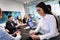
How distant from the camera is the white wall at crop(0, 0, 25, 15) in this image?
22.2 feet

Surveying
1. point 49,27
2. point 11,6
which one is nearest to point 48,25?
point 49,27

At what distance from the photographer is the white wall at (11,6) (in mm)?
6769

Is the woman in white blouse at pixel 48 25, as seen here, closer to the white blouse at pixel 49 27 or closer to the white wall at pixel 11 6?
the white blouse at pixel 49 27

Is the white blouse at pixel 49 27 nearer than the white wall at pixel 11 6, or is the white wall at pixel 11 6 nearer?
the white blouse at pixel 49 27

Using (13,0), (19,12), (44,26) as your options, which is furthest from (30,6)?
(44,26)

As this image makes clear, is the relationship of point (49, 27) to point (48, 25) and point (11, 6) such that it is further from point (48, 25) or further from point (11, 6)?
point (11, 6)

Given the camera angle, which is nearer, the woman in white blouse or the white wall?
the woman in white blouse

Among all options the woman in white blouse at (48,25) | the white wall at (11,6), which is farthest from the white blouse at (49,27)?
the white wall at (11,6)

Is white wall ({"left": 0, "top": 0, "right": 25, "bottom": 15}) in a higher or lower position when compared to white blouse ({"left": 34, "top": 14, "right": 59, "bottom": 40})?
higher

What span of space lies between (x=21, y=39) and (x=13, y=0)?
5905mm

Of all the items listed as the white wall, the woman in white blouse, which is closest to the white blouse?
the woman in white blouse

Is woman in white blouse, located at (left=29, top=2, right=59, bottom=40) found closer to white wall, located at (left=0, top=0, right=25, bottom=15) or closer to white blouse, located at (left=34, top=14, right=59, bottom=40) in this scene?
white blouse, located at (left=34, top=14, right=59, bottom=40)

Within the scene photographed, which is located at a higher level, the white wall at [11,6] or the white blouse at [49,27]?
the white wall at [11,6]

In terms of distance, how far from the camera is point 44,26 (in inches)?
51.9
